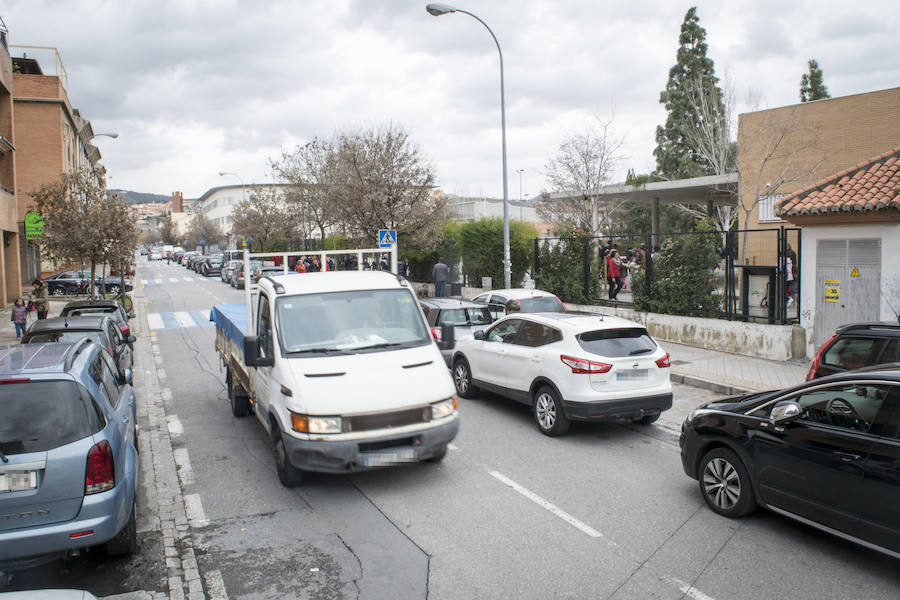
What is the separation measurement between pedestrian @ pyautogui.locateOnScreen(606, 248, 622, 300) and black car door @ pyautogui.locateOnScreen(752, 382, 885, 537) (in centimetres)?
1296

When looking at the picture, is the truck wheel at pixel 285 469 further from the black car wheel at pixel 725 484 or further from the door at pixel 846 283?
the door at pixel 846 283

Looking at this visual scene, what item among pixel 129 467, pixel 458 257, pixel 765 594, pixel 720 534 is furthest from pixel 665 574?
pixel 458 257

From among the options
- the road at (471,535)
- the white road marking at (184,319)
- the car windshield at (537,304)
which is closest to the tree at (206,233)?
the white road marking at (184,319)

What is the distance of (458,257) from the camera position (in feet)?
84.7

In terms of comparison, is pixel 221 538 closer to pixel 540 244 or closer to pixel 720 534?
pixel 720 534

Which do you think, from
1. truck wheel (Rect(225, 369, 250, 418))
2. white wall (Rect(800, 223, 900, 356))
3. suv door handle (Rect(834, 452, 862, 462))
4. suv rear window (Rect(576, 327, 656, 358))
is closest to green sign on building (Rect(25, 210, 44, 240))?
truck wheel (Rect(225, 369, 250, 418))

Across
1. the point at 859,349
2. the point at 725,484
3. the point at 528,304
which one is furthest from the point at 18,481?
the point at 528,304

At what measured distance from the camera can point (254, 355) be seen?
7.05 meters

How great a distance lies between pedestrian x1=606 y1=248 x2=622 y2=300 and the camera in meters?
18.5

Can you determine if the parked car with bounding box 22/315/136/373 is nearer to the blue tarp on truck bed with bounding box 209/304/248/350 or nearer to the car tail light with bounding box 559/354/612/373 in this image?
the blue tarp on truck bed with bounding box 209/304/248/350

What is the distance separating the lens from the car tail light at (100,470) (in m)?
4.75

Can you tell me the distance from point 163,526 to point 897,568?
612cm

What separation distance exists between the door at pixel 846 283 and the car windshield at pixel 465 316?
6732 millimetres

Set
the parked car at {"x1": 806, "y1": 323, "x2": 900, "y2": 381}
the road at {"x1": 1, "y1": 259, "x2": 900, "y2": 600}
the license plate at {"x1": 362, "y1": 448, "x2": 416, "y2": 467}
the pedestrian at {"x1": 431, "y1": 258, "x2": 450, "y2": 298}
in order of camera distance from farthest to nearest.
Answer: the pedestrian at {"x1": 431, "y1": 258, "x2": 450, "y2": 298} → the parked car at {"x1": 806, "y1": 323, "x2": 900, "y2": 381} → the license plate at {"x1": 362, "y1": 448, "x2": 416, "y2": 467} → the road at {"x1": 1, "y1": 259, "x2": 900, "y2": 600}
